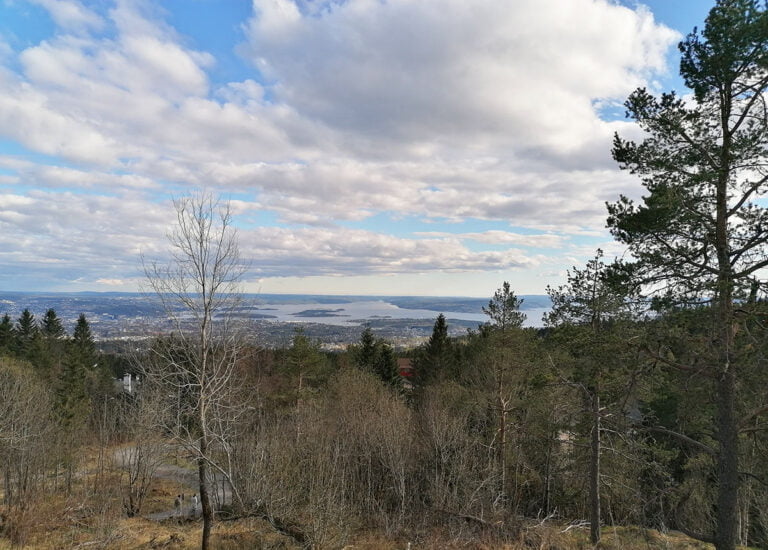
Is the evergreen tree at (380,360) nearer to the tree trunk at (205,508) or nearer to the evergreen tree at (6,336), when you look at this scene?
the tree trunk at (205,508)

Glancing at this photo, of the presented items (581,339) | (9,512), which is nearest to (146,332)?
(9,512)

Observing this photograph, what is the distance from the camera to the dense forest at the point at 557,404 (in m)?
7.61

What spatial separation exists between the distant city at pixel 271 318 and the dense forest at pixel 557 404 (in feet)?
3.01

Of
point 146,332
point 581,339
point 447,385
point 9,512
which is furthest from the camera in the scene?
point 447,385

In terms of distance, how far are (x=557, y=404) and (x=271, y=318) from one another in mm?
52614

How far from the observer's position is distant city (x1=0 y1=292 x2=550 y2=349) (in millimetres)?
11756

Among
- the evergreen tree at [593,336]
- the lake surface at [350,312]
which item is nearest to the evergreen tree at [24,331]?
the lake surface at [350,312]

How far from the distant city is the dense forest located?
0.92 metres

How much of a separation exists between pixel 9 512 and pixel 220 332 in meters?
10.5

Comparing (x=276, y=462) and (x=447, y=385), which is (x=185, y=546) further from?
(x=447, y=385)

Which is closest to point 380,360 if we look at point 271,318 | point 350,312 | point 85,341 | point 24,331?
point 271,318

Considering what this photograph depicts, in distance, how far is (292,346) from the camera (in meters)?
27.0

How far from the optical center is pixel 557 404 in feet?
48.0

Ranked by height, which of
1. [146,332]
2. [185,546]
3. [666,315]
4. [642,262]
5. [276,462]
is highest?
[642,262]
